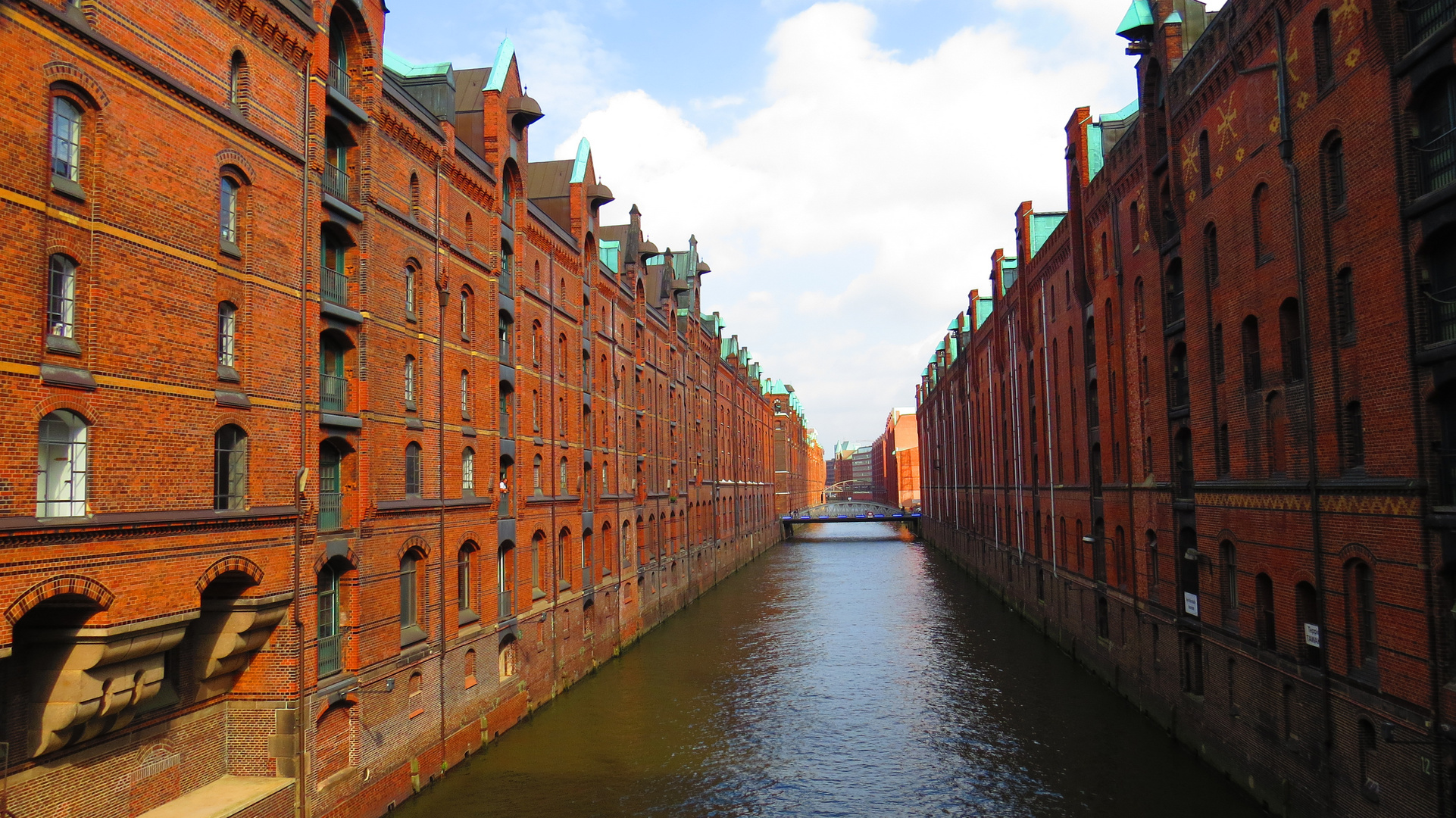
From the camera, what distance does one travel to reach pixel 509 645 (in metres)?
26.0

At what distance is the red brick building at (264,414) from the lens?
469 inches

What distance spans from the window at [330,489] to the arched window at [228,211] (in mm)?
4462

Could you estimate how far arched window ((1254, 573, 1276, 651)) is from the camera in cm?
1886

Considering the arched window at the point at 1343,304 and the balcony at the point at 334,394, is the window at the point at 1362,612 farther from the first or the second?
the balcony at the point at 334,394

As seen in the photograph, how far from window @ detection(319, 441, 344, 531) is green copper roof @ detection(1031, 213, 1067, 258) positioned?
33.0 metres

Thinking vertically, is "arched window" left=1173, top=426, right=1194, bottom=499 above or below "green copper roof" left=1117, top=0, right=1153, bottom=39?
below

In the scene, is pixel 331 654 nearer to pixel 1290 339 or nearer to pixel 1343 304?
pixel 1343 304

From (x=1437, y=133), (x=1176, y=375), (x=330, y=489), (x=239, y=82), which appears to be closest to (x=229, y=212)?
(x=239, y=82)

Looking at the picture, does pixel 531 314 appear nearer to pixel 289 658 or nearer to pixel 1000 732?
pixel 289 658

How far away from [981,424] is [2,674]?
54.1 metres

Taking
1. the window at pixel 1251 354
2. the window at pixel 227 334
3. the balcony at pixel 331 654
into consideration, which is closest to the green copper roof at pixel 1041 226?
the window at pixel 1251 354

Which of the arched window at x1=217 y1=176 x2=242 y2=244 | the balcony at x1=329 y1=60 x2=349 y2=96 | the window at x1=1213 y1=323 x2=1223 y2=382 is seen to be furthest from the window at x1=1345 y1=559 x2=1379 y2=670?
the balcony at x1=329 y1=60 x2=349 y2=96

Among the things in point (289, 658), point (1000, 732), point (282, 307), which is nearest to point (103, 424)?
point (282, 307)

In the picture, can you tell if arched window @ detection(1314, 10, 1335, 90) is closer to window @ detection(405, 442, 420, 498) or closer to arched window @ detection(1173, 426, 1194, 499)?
arched window @ detection(1173, 426, 1194, 499)
